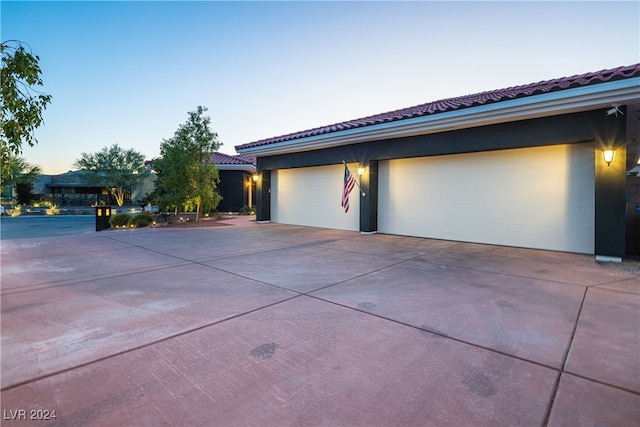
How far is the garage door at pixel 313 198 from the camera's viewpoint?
11.1 metres

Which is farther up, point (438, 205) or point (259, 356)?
point (438, 205)

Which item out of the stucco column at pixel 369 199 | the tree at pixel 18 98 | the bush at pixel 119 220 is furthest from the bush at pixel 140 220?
the tree at pixel 18 98

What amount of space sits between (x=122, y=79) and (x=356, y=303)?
597 inches

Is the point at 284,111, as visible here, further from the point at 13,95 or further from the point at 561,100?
the point at 13,95

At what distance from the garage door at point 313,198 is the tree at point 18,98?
8.50 meters

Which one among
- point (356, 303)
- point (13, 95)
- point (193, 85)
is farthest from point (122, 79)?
point (356, 303)

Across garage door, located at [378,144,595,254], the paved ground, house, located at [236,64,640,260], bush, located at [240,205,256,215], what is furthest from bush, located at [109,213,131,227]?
garage door, located at [378,144,595,254]

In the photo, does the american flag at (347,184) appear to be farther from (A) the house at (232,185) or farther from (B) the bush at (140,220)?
(A) the house at (232,185)

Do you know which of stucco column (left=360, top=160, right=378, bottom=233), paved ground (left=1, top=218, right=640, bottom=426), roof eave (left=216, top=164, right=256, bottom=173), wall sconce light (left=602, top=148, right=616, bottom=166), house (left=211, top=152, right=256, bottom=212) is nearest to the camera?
paved ground (left=1, top=218, right=640, bottom=426)

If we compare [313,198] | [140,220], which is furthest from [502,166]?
[140,220]

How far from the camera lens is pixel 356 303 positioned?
356cm

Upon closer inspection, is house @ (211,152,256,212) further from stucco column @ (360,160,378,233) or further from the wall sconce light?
the wall sconce light

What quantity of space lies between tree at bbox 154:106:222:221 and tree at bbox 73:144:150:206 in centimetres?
1468

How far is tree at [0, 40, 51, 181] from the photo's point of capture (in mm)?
2844
